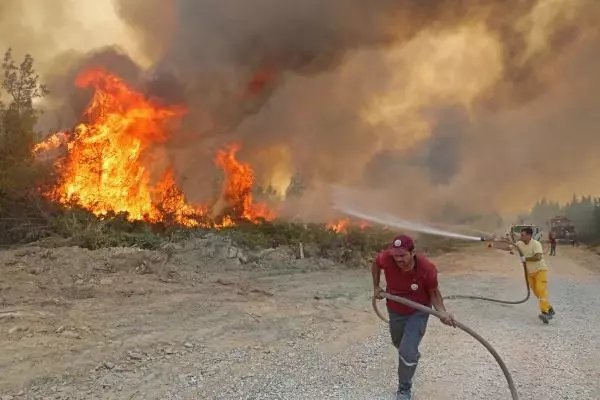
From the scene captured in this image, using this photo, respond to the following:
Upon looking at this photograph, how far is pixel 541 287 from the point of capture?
8344mm

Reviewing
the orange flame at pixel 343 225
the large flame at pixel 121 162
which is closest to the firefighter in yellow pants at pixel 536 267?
the orange flame at pixel 343 225

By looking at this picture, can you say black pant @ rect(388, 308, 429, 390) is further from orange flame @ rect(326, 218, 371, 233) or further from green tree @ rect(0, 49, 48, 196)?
orange flame @ rect(326, 218, 371, 233)

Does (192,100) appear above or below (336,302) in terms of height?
above

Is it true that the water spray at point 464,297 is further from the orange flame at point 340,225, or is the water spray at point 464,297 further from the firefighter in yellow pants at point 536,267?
the orange flame at point 340,225

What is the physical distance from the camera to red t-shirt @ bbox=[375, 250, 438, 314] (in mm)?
4581

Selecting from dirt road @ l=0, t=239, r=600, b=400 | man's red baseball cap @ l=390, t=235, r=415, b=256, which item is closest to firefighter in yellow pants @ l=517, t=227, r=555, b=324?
dirt road @ l=0, t=239, r=600, b=400

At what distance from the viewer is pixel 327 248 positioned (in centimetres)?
1608

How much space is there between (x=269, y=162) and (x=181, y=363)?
15307 mm

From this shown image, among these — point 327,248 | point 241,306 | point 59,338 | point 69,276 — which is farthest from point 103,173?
point 59,338

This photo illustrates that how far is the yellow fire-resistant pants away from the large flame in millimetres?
10671

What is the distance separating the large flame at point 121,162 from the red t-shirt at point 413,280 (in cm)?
1196

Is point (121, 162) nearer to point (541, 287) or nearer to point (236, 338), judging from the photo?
point (236, 338)

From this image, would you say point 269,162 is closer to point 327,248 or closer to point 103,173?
point 327,248

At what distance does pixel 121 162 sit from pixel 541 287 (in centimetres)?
1242
